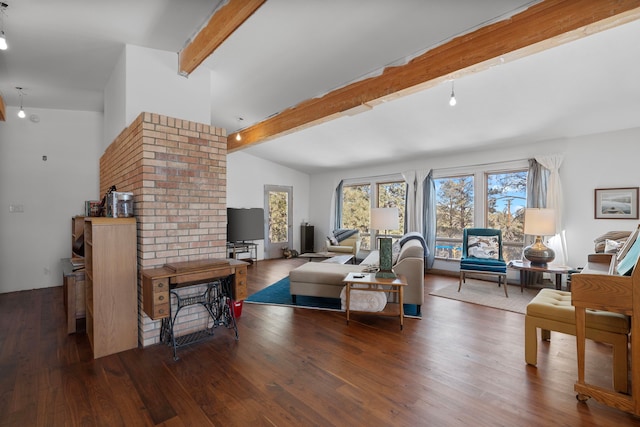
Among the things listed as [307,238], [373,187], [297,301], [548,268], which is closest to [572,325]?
[548,268]

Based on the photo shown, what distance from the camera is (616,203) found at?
4219 mm

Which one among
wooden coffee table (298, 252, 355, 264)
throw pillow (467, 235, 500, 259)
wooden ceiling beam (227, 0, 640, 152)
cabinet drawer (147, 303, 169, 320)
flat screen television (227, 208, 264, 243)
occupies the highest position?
wooden ceiling beam (227, 0, 640, 152)

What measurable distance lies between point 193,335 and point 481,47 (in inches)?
147

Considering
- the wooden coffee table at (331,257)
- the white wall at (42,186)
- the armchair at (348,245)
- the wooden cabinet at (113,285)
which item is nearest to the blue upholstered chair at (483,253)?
the wooden coffee table at (331,257)

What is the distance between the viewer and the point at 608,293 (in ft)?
6.04

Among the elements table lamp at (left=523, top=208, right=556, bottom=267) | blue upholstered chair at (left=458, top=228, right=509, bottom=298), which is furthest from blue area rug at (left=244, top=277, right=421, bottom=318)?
table lamp at (left=523, top=208, right=556, bottom=267)

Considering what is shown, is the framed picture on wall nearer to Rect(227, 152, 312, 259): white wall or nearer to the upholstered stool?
the upholstered stool

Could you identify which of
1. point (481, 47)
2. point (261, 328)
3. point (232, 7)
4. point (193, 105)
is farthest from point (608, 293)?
point (193, 105)

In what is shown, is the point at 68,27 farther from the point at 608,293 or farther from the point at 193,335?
the point at 608,293

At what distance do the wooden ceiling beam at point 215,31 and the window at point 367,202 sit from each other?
16.5ft

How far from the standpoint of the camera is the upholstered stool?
77.5 inches

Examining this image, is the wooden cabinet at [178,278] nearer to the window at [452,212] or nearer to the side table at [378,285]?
the side table at [378,285]

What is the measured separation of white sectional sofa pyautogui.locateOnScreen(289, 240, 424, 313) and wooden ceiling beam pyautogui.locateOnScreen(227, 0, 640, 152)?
1909mm

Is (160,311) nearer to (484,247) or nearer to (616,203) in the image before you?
(484,247)
